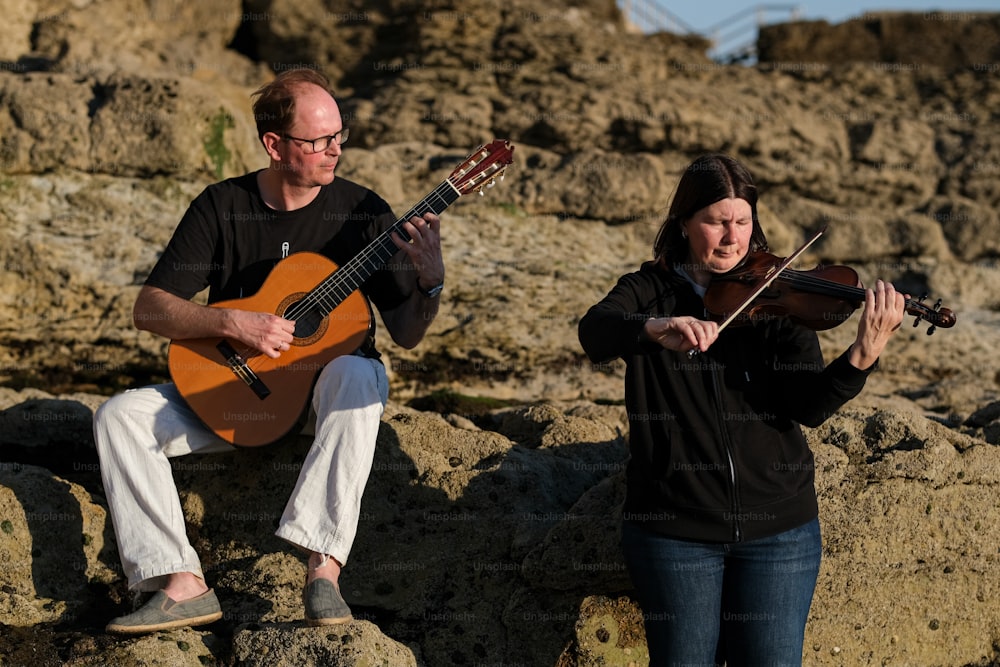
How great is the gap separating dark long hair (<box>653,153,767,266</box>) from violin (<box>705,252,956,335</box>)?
0.17 m

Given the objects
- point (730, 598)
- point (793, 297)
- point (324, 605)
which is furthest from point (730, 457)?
point (324, 605)

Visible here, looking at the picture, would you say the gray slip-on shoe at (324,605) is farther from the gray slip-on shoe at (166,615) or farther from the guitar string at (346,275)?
the guitar string at (346,275)

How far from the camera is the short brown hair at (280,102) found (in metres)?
3.92

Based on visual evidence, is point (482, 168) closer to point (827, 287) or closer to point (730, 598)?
point (827, 287)

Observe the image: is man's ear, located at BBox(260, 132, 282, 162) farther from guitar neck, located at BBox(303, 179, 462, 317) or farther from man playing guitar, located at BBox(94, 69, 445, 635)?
guitar neck, located at BBox(303, 179, 462, 317)

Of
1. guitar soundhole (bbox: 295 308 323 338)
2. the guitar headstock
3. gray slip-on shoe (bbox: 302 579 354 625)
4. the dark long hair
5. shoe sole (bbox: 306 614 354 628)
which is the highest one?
the guitar headstock

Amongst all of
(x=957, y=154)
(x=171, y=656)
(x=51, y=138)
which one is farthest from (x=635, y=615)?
(x=957, y=154)

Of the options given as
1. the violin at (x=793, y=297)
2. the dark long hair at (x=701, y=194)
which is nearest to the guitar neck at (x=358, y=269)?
the dark long hair at (x=701, y=194)

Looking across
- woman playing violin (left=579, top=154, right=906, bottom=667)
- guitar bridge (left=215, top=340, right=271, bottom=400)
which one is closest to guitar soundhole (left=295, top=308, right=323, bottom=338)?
guitar bridge (left=215, top=340, right=271, bottom=400)

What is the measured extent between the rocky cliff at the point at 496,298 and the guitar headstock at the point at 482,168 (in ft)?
3.50

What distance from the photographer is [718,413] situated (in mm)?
3137

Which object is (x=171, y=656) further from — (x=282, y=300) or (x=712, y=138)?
(x=712, y=138)

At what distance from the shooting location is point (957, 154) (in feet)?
34.4

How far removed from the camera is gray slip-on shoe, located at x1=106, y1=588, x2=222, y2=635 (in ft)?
11.1
